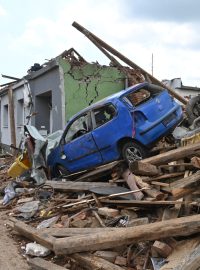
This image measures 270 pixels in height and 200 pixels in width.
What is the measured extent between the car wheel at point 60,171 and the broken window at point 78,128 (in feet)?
2.63

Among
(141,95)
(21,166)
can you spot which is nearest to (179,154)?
(141,95)

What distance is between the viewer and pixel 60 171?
1243cm

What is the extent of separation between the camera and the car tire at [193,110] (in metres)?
11.4

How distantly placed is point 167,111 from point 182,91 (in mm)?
12996

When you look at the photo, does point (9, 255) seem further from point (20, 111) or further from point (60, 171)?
point (20, 111)

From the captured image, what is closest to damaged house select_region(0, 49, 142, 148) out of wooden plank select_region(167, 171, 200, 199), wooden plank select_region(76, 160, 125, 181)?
wooden plank select_region(76, 160, 125, 181)

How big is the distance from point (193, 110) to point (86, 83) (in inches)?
255

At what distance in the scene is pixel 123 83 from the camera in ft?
59.3

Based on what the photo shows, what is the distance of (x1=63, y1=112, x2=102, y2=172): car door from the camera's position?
1111 cm

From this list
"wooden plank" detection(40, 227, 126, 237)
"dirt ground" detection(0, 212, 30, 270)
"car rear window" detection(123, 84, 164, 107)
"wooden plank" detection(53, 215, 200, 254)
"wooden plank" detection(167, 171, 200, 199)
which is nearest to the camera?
"wooden plank" detection(53, 215, 200, 254)

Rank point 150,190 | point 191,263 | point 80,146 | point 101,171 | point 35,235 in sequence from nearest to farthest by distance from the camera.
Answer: point 191,263 → point 35,235 → point 150,190 → point 101,171 → point 80,146

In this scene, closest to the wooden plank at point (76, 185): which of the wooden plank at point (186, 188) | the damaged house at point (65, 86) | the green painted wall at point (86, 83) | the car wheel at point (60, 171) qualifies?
the car wheel at point (60, 171)

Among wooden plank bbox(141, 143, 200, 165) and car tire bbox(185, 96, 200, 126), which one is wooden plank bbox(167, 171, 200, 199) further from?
car tire bbox(185, 96, 200, 126)

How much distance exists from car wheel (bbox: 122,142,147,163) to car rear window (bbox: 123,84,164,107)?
97 cm
